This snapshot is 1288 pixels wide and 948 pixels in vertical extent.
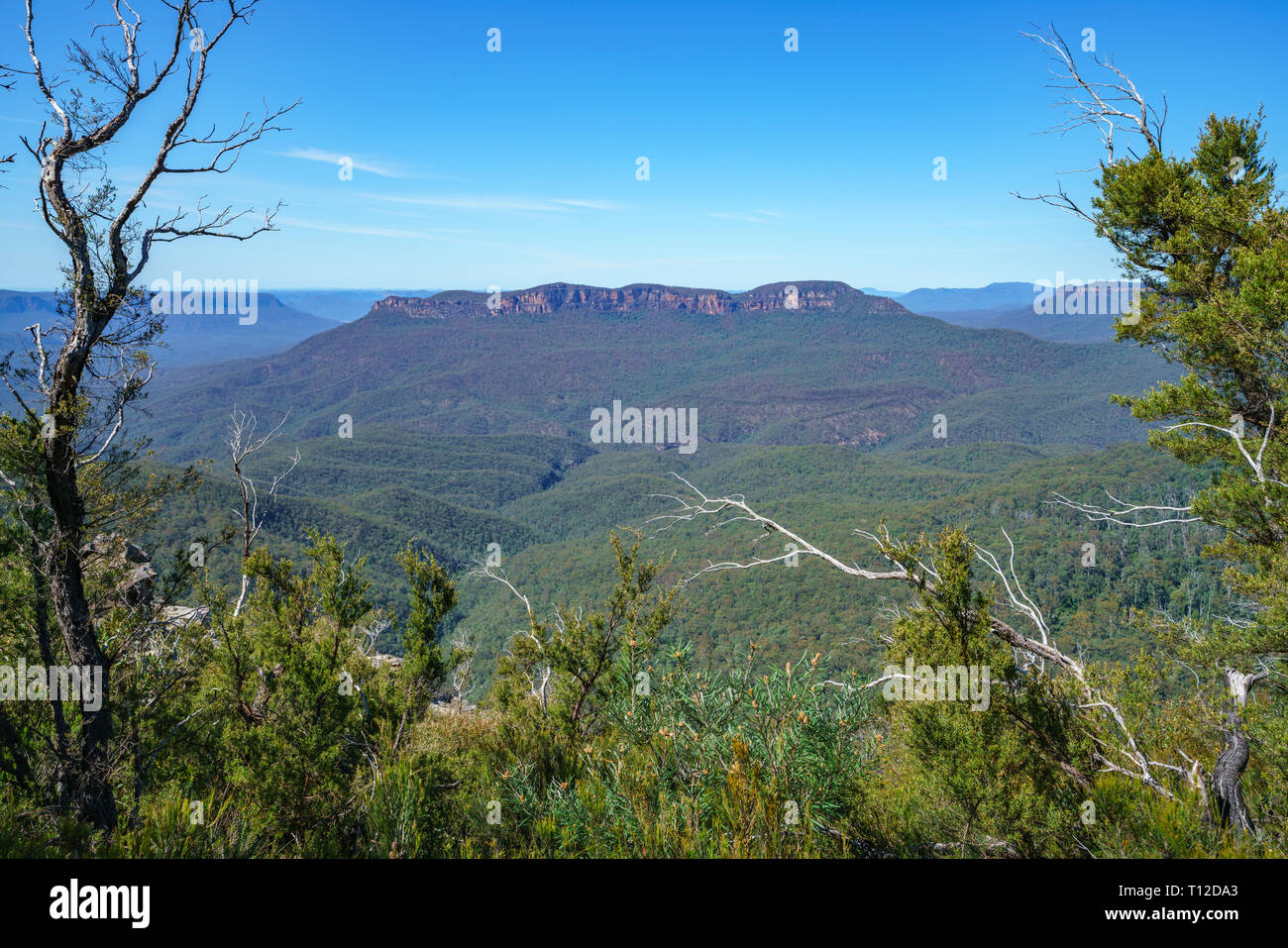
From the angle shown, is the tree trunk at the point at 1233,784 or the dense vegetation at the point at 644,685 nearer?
the dense vegetation at the point at 644,685

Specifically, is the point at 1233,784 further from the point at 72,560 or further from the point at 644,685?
the point at 72,560

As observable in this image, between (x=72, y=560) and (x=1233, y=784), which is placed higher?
(x=72, y=560)

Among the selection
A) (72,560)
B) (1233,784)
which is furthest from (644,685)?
(72,560)

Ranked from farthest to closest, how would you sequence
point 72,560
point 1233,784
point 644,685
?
point 72,560, point 644,685, point 1233,784

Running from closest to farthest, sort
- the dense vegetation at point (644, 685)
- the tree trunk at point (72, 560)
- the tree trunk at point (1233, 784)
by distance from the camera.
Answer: the dense vegetation at point (644, 685), the tree trunk at point (1233, 784), the tree trunk at point (72, 560)

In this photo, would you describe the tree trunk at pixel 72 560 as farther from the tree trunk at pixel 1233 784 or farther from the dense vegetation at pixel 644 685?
the tree trunk at pixel 1233 784

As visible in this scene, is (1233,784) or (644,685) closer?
(1233,784)

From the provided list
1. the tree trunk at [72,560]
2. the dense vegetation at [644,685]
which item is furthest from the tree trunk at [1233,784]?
the tree trunk at [72,560]

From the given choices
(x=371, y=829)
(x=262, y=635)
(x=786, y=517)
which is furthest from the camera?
(x=786, y=517)

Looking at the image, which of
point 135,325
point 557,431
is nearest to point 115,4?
point 135,325

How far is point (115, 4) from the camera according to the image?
490 cm

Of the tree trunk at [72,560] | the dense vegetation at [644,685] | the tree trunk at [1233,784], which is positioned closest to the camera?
the dense vegetation at [644,685]
